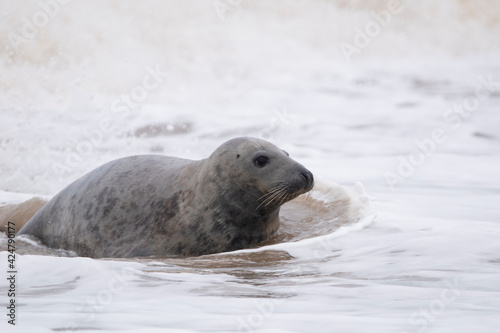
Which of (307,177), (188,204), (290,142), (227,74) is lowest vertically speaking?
(188,204)

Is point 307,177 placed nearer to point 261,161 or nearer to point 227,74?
point 261,161

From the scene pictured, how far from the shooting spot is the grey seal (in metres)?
4.69

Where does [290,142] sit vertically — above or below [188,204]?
above

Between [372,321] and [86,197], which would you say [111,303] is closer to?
[372,321]

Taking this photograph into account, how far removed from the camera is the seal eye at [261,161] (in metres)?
4.72

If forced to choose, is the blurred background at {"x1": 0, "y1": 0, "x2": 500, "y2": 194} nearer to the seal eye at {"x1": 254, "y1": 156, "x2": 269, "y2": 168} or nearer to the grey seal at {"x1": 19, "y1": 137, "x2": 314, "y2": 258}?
the grey seal at {"x1": 19, "y1": 137, "x2": 314, "y2": 258}

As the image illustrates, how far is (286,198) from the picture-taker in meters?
4.63

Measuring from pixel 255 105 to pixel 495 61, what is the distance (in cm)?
605

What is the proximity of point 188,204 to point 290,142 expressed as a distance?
6589 mm

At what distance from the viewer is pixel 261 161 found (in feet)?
15.5

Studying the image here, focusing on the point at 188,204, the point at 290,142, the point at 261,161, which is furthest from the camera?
the point at 290,142

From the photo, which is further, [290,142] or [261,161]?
[290,142]

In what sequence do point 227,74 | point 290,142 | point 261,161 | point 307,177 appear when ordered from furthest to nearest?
Result: point 227,74
point 290,142
point 261,161
point 307,177

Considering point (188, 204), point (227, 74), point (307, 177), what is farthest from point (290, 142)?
point (307, 177)
